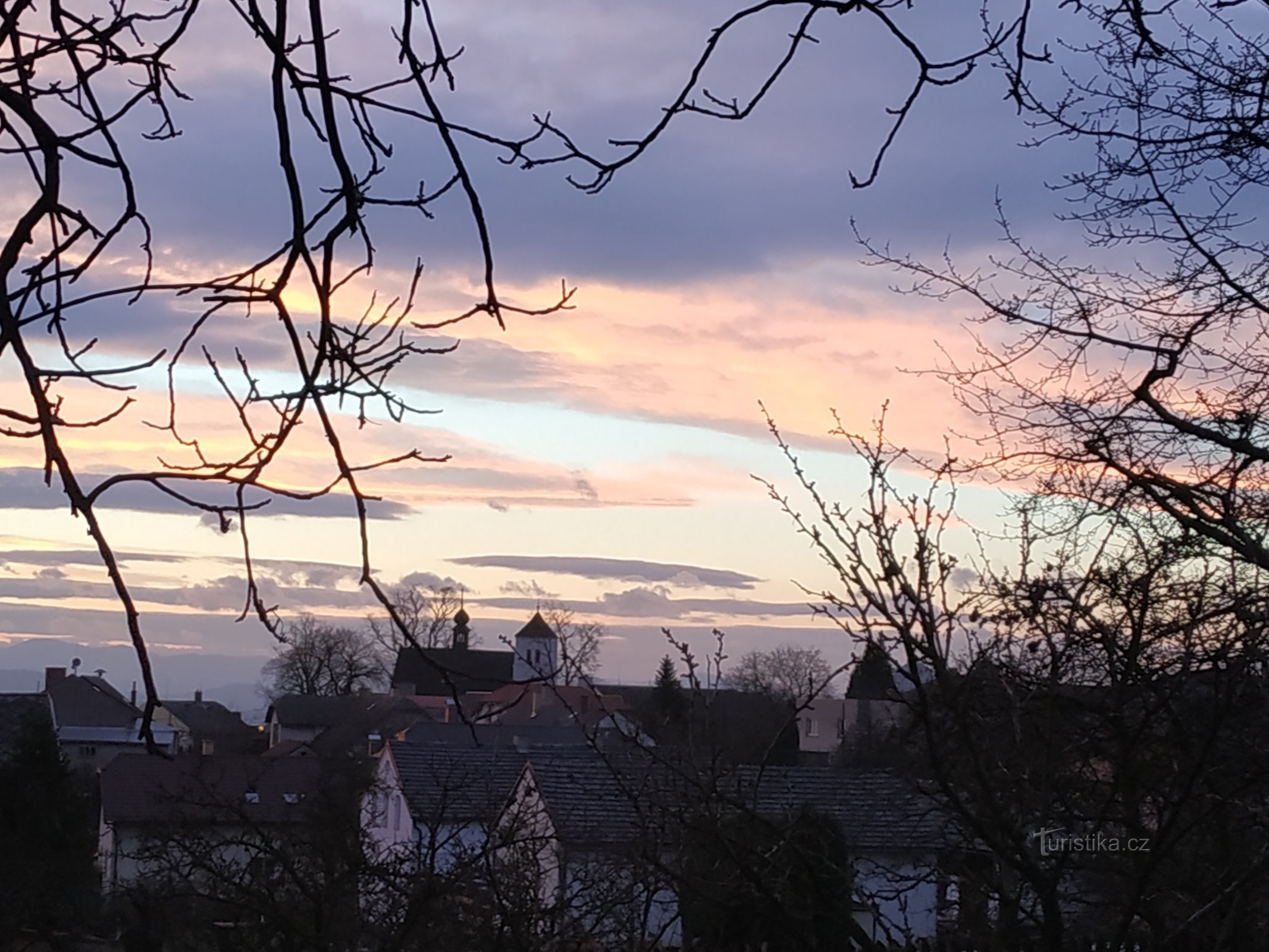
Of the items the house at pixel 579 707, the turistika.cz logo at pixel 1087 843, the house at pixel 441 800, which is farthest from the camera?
the house at pixel 441 800

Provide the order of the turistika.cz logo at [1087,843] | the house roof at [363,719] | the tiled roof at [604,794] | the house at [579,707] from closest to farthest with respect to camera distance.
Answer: the house at [579,707], the turistika.cz logo at [1087,843], the tiled roof at [604,794], the house roof at [363,719]

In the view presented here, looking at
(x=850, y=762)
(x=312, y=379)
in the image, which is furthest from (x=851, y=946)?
(x=850, y=762)

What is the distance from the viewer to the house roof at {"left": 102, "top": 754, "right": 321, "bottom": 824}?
10.5 m

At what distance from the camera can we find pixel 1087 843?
15.0 ft

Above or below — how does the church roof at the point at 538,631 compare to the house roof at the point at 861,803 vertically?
above

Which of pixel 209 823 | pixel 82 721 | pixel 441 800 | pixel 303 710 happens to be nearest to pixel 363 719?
pixel 82 721

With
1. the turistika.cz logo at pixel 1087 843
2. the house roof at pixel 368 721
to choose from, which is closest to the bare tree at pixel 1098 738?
the turistika.cz logo at pixel 1087 843

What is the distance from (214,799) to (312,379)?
8931mm

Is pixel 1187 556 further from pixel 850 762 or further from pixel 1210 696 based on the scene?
pixel 850 762

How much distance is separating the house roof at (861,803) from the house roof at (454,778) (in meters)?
1.78

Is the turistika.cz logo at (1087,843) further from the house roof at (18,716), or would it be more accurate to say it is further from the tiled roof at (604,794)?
the house roof at (18,716)

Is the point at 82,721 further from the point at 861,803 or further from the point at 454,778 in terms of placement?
the point at 861,803

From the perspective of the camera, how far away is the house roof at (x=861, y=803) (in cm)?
581

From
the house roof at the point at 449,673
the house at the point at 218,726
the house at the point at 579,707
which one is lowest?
the house at the point at 218,726
